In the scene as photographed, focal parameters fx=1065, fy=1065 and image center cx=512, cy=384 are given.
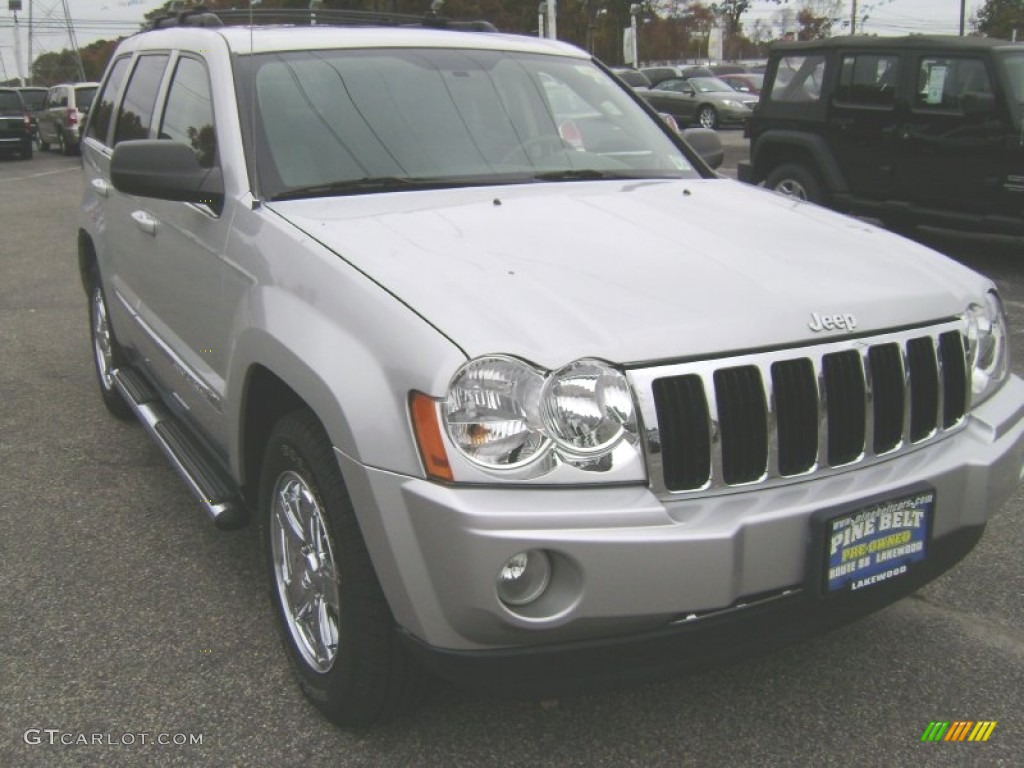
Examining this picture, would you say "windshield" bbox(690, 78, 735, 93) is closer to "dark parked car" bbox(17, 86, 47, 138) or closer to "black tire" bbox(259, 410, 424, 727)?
"dark parked car" bbox(17, 86, 47, 138)

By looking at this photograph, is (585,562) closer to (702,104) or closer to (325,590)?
(325,590)

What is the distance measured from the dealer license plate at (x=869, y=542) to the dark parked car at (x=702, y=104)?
2351cm

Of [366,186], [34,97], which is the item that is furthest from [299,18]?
[34,97]

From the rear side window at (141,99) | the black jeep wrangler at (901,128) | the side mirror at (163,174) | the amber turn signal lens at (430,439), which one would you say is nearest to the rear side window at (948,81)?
the black jeep wrangler at (901,128)

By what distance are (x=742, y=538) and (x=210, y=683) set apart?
5.20 feet

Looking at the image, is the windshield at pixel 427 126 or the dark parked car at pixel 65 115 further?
the dark parked car at pixel 65 115

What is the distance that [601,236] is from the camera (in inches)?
112

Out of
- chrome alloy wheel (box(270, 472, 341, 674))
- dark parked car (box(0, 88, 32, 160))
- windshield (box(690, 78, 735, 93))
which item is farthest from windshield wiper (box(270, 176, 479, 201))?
dark parked car (box(0, 88, 32, 160))

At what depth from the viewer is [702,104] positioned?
83.3 ft

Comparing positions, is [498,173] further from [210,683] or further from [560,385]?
[210,683]

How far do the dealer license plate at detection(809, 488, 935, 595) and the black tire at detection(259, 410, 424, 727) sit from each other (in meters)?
0.96

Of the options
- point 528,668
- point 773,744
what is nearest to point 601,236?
point 528,668

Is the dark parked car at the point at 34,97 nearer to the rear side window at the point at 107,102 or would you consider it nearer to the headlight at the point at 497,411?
the rear side window at the point at 107,102

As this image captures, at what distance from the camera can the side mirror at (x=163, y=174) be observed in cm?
307
